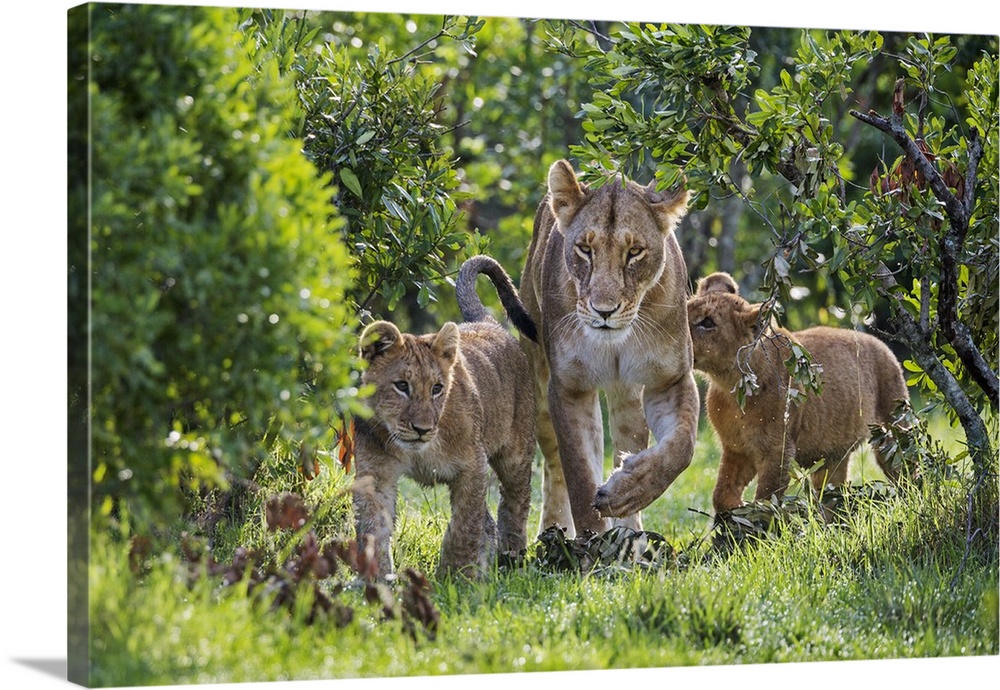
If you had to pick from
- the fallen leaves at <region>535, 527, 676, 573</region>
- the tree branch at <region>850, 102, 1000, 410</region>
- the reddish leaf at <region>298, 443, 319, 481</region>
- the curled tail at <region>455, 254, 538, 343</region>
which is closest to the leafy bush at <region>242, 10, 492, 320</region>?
the curled tail at <region>455, 254, 538, 343</region>

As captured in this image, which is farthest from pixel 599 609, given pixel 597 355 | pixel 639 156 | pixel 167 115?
pixel 167 115

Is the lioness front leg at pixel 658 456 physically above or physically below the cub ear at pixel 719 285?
below

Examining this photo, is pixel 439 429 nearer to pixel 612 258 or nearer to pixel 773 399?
pixel 612 258

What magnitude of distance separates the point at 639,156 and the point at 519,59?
6.09m

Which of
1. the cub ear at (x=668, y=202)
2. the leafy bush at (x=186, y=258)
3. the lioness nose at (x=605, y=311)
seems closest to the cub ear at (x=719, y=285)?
the cub ear at (x=668, y=202)

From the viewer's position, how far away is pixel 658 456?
23.9ft

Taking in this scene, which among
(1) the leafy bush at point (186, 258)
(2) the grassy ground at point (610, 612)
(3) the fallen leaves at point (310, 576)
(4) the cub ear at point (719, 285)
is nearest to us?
(1) the leafy bush at point (186, 258)

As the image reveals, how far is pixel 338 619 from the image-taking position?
584 centimetres

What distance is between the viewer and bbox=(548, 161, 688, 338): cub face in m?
7.14

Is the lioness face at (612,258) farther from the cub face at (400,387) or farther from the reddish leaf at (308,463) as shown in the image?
the reddish leaf at (308,463)

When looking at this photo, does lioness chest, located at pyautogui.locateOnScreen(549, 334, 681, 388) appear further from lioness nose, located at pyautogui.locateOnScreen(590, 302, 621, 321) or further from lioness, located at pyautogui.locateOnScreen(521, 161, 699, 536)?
lioness nose, located at pyautogui.locateOnScreen(590, 302, 621, 321)

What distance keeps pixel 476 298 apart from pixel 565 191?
2.44 ft

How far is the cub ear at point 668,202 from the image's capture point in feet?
24.1

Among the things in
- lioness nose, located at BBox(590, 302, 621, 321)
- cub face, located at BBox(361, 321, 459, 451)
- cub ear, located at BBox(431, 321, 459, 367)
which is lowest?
cub face, located at BBox(361, 321, 459, 451)
